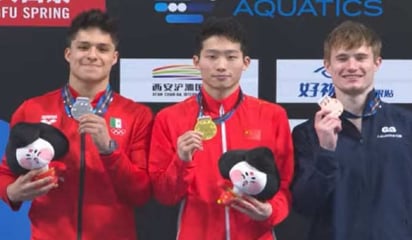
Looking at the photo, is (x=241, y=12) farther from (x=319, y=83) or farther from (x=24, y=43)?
(x=24, y=43)

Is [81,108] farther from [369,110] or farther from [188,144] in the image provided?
[369,110]

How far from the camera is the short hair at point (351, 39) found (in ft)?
9.04

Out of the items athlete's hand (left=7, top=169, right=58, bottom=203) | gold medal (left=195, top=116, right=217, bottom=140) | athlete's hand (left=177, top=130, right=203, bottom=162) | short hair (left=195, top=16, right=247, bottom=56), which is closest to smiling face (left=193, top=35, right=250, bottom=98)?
short hair (left=195, top=16, right=247, bottom=56)

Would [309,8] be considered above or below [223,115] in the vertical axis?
above

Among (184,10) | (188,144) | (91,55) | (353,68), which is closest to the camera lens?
(188,144)

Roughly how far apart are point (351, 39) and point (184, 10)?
110 cm

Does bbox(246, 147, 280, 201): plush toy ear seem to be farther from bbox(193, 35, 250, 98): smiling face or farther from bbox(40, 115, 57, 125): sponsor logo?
bbox(40, 115, 57, 125): sponsor logo

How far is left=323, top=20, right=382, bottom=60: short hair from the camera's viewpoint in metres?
2.76

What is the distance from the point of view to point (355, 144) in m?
2.77

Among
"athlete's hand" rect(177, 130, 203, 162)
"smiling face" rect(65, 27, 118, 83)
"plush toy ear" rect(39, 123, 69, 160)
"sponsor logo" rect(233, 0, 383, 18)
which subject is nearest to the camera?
"athlete's hand" rect(177, 130, 203, 162)

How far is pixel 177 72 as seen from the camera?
3.64 metres

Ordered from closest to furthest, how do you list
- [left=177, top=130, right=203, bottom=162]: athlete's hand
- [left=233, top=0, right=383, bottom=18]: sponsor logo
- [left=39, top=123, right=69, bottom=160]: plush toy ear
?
[left=177, top=130, right=203, bottom=162]: athlete's hand < [left=39, top=123, right=69, bottom=160]: plush toy ear < [left=233, top=0, right=383, bottom=18]: sponsor logo

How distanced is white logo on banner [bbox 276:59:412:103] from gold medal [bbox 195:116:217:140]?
36.9 inches

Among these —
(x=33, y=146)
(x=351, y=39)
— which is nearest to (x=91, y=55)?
(x=33, y=146)
